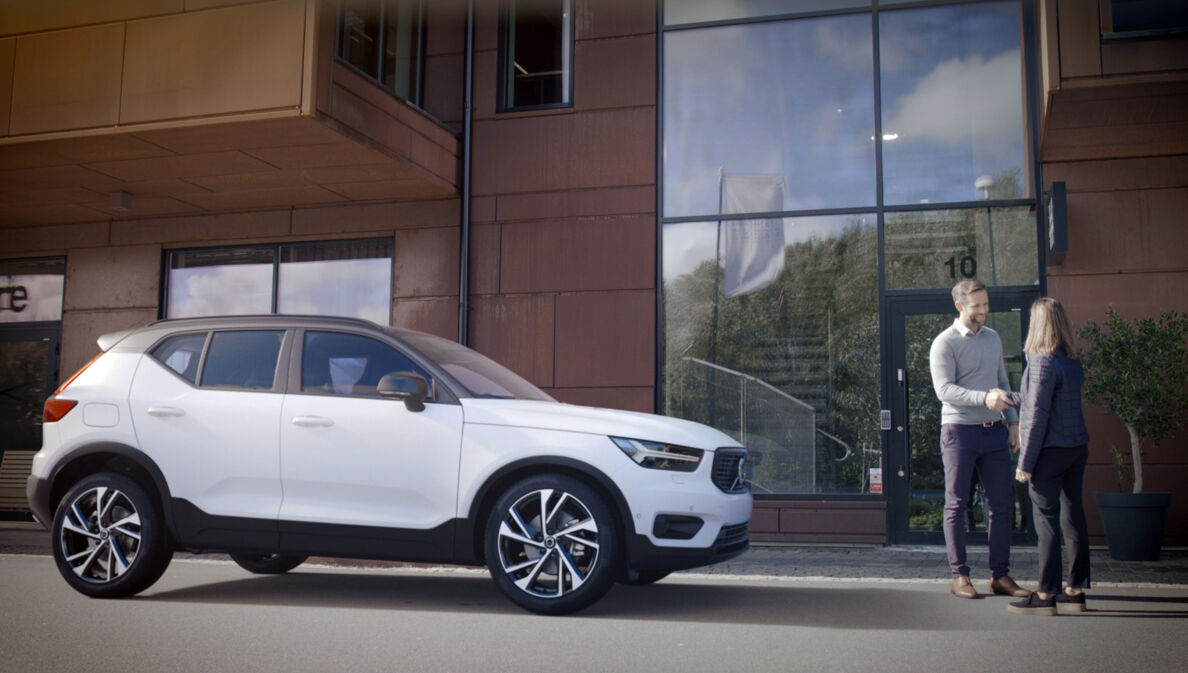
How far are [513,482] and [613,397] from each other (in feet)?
18.2

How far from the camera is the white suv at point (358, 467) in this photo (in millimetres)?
6031

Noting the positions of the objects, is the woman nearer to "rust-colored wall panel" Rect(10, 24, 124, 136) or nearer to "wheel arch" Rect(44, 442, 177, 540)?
"wheel arch" Rect(44, 442, 177, 540)

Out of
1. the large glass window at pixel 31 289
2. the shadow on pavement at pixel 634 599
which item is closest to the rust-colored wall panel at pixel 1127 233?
the shadow on pavement at pixel 634 599

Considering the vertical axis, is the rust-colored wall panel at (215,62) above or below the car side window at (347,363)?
above

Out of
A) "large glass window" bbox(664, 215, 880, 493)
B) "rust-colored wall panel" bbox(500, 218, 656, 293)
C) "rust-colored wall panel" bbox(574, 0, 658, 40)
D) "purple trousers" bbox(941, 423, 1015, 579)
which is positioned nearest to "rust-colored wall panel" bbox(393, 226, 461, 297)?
"rust-colored wall panel" bbox(500, 218, 656, 293)

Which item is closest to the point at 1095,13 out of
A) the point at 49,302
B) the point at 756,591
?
the point at 756,591

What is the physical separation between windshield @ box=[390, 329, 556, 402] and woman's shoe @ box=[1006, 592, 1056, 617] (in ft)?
10.2

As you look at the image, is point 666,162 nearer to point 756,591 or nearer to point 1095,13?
point 1095,13

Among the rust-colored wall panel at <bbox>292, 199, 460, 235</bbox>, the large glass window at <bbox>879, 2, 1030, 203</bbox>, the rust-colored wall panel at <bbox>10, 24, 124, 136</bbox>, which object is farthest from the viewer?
the rust-colored wall panel at <bbox>292, 199, 460, 235</bbox>

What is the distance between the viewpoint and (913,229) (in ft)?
36.3

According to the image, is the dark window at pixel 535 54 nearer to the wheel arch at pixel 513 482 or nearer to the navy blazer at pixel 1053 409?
the wheel arch at pixel 513 482

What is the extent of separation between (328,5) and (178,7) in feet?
5.21

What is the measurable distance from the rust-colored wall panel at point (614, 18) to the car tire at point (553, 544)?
7481 mm

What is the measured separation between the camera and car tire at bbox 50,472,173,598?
656 centimetres
